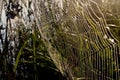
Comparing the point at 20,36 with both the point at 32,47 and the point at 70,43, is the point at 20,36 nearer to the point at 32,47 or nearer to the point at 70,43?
the point at 32,47

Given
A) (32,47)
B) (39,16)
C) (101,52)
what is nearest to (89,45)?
(101,52)

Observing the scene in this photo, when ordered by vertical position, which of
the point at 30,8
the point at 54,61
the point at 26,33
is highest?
the point at 30,8

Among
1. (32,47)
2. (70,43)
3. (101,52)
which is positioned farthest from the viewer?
(32,47)

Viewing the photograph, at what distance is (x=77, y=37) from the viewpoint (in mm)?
1920

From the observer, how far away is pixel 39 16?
228 centimetres

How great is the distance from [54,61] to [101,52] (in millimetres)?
419

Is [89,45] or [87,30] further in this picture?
[89,45]

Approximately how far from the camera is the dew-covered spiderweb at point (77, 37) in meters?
1.63

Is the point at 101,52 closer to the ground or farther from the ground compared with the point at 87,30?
closer to the ground

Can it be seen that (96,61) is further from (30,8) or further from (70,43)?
(30,8)

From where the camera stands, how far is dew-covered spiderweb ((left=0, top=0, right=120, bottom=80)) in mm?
1633

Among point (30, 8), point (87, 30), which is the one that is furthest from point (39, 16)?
point (87, 30)

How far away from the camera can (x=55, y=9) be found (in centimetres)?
206

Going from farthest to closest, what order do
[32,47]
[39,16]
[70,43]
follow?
[32,47] < [39,16] < [70,43]
